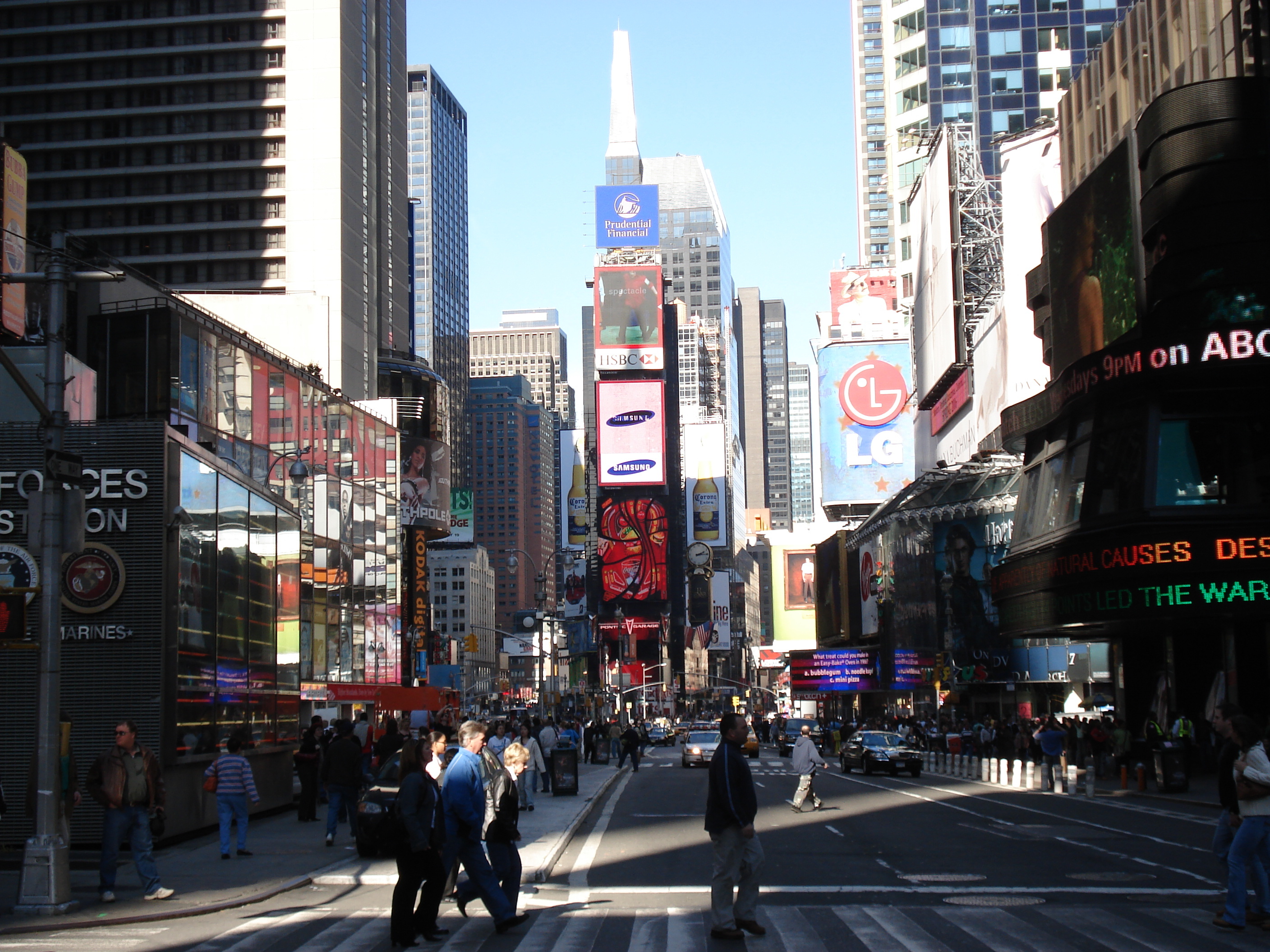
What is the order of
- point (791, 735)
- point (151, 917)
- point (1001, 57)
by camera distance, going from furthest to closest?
1. point (1001, 57)
2. point (791, 735)
3. point (151, 917)

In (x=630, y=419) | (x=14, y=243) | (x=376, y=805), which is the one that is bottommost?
(x=376, y=805)

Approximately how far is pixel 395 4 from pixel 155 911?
101793mm

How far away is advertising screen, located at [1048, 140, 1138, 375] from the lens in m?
34.2

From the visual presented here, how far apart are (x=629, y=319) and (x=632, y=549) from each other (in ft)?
90.8

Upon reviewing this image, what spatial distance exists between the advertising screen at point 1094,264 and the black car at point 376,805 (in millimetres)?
23289

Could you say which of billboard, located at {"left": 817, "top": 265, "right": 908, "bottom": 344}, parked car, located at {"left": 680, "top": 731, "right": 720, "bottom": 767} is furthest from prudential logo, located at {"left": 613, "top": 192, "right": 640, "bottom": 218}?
parked car, located at {"left": 680, "top": 731, "right": 720, "bottom": 767}

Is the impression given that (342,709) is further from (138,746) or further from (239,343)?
(138,746)

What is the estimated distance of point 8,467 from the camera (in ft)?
62.2

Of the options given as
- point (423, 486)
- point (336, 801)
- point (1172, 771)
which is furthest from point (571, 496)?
point (336, 801)

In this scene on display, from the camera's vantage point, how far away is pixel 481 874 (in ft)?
38.0

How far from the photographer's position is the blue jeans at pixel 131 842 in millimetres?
13867

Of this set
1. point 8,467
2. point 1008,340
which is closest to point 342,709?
point 1008,340

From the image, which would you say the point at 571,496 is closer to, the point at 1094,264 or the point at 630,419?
the point at 630,419

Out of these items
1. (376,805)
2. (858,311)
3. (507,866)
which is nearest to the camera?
(507,866)
